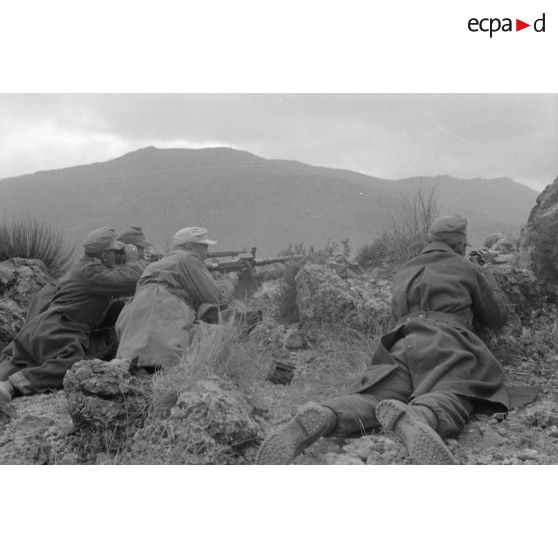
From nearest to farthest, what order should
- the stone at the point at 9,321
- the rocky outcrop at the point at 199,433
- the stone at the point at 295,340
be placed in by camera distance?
1. the rocky outcrop at the point at 199,433
2. the stone at the point at 295,340
3. the stone at the point at 9,321

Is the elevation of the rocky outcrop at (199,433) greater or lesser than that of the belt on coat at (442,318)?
lesser

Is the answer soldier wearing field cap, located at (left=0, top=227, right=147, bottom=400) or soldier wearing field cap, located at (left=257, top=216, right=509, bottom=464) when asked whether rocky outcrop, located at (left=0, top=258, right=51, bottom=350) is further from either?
soldier wearing field cap, located at (left=257, top=216, right=509, bottom=464)

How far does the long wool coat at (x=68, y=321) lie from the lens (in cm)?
678

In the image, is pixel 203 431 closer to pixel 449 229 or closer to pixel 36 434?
pixel 36 434

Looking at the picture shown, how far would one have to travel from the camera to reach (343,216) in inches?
349

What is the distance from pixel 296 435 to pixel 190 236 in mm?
3136

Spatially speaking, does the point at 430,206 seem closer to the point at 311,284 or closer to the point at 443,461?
the point at 311,284

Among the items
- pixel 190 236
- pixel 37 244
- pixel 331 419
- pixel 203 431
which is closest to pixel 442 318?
pixel 331 419

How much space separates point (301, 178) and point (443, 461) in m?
5.37

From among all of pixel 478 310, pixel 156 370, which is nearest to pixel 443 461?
pixel 478 310

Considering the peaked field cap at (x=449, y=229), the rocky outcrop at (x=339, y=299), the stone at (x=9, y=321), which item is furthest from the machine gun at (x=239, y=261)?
the peaked field cap at (x=449, y=229)

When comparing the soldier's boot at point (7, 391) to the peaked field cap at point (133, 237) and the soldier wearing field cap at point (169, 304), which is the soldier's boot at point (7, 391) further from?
the peaked field cap at point (133, 237)

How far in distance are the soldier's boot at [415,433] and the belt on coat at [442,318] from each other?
1112 mm

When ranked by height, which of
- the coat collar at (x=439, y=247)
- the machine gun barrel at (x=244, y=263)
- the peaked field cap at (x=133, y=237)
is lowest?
the machine gun barrel at (x=244, y=263)
